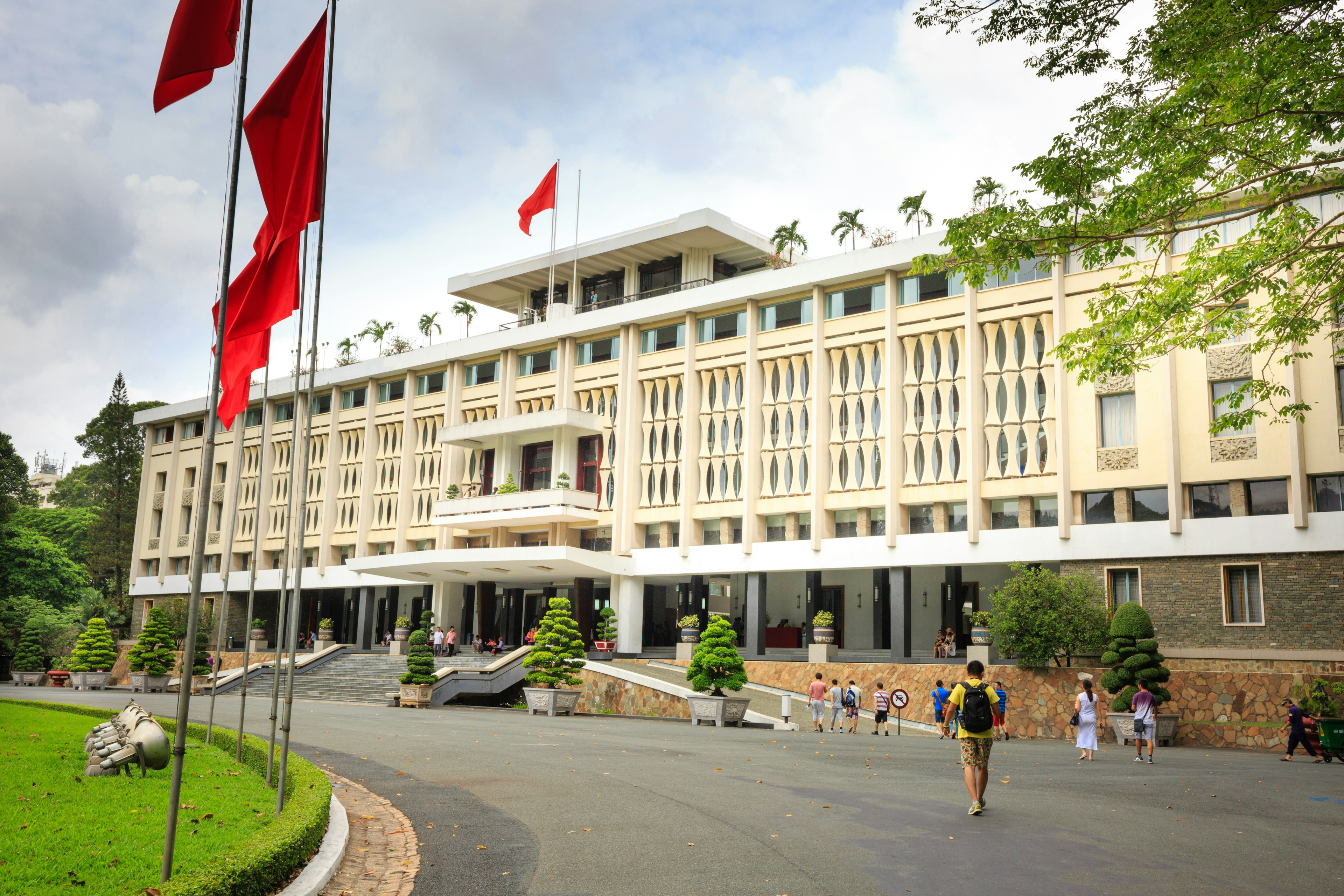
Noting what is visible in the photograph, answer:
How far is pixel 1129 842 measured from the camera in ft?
31.4

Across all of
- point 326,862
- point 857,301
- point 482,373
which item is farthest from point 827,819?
point 482,373

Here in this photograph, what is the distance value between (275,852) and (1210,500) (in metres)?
28.0

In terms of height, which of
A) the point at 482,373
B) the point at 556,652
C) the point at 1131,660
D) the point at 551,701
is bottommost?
the point at 551,701

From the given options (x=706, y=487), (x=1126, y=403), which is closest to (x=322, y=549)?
(x=706, y=487)

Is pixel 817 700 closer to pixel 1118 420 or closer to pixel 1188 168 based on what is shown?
Answer: pixel 1118 420

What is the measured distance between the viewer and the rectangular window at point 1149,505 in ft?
96.2

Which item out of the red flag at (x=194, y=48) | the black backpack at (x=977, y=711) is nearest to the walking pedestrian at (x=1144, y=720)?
the black backpack at (x=977, y=711)

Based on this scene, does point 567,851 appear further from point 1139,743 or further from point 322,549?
point 322,549

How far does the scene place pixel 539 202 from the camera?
41562 mm

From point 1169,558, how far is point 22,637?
150 ft

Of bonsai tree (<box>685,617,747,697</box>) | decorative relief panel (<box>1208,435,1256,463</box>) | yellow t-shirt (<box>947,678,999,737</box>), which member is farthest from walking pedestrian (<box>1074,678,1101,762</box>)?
decorative relief panel (<box>1208,435,1256,463</box>)

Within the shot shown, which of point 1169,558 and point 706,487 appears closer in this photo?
point 1169,558

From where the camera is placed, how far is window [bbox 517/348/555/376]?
44.0 meters

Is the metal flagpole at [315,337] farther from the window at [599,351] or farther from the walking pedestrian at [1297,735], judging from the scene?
the window at [599,351]
